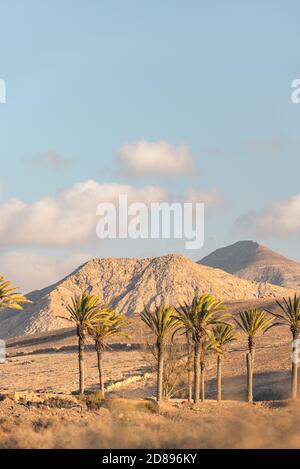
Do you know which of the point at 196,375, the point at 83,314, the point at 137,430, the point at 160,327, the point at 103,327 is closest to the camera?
the point at 137,430

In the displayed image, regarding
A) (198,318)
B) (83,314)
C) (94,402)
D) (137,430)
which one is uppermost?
(83,314)

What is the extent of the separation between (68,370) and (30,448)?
70.1 metres

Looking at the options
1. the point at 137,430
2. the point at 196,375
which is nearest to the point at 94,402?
the point at 196,375

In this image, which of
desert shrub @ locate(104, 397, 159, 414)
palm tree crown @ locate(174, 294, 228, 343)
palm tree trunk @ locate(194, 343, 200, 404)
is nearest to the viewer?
desert shrub @ locate(104, 397, 159, 414)

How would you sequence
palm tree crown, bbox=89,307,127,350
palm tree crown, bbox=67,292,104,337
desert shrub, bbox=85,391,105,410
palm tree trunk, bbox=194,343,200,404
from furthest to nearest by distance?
1. palm tree crown, bbox=89,307,127,350
2. palm tree crown, bbox=67,292,104,337
3. palm tree trunk, bbox=194,343,200,404
4. desert shrub, bbox=85,391,105,410

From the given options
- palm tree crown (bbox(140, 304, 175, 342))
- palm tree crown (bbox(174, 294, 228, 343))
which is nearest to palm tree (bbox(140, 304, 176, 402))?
palm tree crown (bbox(140, 304, 175, 342))

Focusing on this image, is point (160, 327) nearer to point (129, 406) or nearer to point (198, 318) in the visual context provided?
point (198, 318)

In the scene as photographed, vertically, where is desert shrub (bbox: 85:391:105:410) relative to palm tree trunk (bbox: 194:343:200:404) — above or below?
below

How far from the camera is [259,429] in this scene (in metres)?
33.9

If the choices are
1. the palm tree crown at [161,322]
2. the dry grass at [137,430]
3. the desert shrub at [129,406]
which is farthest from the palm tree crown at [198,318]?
the dry grass at [137,430]

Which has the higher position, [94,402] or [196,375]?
[196,375]

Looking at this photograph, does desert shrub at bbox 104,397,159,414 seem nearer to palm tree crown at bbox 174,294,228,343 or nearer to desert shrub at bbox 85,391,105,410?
desert shrub at bbox 85,391,105,410
